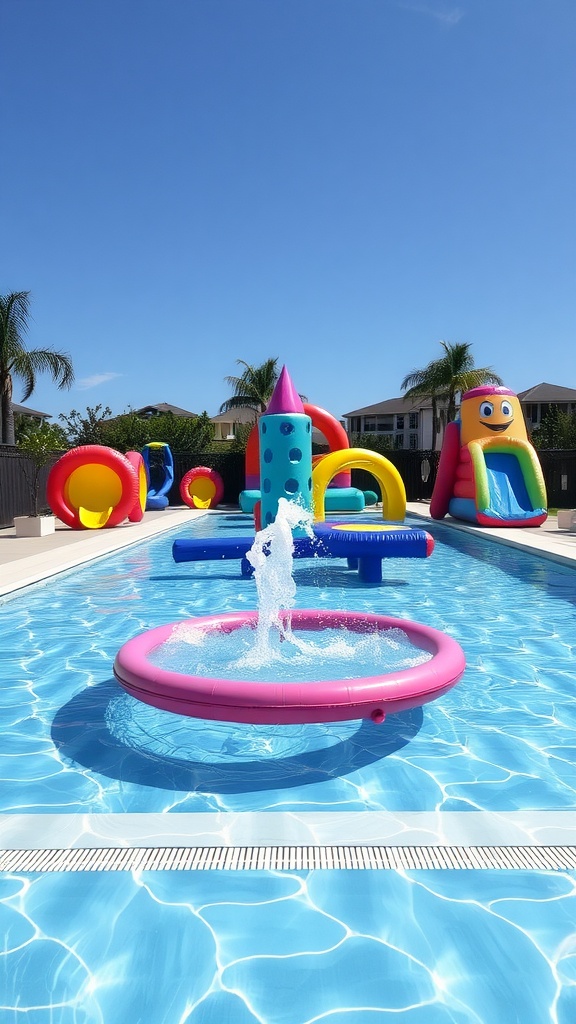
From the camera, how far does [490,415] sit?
1593cm

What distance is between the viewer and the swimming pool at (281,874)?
2363mm

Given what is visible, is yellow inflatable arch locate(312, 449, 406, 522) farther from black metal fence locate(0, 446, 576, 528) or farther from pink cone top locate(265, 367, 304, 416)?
black metal fence locate(0, 446, 576, 528)

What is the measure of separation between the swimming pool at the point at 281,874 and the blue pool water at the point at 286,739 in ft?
0.06

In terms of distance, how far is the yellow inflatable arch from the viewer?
467 inches

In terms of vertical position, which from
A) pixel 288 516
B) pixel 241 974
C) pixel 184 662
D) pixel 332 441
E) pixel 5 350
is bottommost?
pixel 241 974

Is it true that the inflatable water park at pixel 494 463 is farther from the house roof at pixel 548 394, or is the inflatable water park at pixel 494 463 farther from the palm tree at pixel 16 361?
the house roof at pixel 548 394

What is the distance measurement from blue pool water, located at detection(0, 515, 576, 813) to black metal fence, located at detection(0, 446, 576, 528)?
9.94 meters

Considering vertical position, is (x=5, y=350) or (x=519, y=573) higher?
(x=5, y=350)

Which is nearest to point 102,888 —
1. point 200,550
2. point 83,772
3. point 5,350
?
point 83,772

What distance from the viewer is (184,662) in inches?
206

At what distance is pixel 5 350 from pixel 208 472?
8388 mm

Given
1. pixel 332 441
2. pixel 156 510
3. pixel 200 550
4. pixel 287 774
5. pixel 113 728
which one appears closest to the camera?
pixel 287 774

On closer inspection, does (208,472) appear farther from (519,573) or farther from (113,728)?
(113,728)

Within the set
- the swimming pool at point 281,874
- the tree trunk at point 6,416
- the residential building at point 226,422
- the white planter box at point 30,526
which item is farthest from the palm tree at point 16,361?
the residential building at point 226,422
